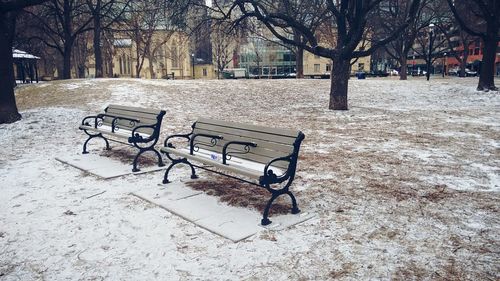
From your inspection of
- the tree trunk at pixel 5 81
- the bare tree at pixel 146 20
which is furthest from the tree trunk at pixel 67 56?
the tree trunk at pixel 5 81

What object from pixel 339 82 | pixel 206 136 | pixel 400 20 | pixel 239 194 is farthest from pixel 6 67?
pixel 400 20

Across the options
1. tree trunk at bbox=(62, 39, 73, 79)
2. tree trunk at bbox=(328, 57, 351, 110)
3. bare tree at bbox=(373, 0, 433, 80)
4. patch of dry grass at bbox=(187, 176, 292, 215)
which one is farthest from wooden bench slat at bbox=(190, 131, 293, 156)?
bare tree at bbox=(373, 0, 433, 80)

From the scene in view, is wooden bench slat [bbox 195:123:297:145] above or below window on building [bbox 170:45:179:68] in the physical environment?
below

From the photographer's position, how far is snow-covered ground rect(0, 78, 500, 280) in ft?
11.2

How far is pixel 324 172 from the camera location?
638cm

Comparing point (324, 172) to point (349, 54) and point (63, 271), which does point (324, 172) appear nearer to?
point (63, 271)

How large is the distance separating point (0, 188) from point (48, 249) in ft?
8.72

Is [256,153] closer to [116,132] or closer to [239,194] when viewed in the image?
[239,194]

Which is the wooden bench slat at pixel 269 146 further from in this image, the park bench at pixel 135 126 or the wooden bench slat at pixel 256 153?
the park bench at pixel 135 126

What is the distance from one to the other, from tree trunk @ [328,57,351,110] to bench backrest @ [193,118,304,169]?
8936mm

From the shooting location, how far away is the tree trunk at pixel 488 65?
18406mm

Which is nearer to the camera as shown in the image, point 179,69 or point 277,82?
point 277,82

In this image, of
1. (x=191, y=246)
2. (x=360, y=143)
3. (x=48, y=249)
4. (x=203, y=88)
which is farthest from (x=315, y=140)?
(x=203, y=88)

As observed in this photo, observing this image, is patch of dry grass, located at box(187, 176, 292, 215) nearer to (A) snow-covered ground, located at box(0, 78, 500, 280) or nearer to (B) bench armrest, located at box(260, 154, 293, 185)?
(A) snow-covered ground, located at box(0, 78, 500, 280)
